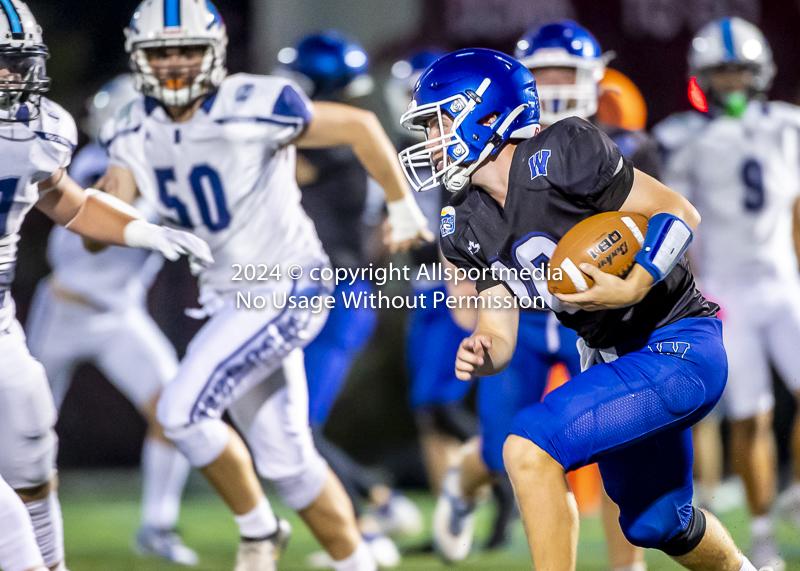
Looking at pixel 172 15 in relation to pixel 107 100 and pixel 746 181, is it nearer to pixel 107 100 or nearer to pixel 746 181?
pixel 107 100

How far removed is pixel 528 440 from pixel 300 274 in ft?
4.30

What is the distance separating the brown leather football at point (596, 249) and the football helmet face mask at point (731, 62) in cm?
198

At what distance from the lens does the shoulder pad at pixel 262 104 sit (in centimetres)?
306

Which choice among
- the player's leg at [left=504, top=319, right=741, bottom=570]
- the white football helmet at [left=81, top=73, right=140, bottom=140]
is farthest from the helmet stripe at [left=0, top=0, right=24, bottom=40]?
the player's leg at [left=504, top=319, right=741, bottom=570]

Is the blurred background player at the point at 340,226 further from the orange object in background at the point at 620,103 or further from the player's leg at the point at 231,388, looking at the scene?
the orange object in background at the point at 620,103

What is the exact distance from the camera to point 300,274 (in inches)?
125

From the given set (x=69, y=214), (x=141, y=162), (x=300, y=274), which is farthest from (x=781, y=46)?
(x=69, y=214)

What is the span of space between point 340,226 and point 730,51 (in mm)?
1777

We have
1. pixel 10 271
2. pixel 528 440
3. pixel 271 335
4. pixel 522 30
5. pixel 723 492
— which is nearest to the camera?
pixel 528 440

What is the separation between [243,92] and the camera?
3.09 m

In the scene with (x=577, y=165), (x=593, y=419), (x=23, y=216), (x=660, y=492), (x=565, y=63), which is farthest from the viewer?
(x=565, y=63)

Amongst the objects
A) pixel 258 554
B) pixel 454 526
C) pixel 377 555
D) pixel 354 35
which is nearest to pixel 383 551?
pixel 377 555

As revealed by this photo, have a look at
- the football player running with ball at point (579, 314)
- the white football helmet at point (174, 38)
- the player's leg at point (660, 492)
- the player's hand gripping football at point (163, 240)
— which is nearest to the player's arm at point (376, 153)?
the white football helmet at point (174, 38)

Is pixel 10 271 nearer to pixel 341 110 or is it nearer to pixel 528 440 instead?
pixel 341 110
